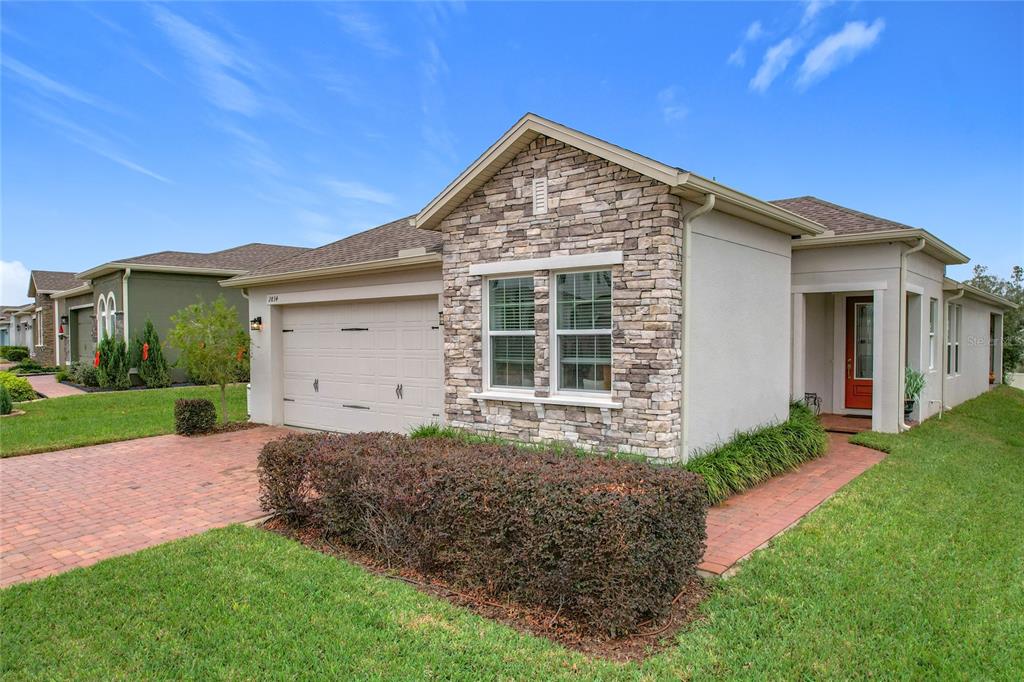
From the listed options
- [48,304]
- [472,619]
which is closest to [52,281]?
[48,304]

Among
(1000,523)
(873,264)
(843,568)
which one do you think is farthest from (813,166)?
(843,568)

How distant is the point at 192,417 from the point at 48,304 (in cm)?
2766

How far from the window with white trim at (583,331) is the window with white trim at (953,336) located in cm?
1169

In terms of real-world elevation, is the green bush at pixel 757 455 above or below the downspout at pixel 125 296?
below

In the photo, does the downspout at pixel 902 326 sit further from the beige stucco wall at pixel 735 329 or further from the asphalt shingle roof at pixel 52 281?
the asphalt shingle roof at pixel 52 281

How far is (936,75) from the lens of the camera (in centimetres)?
1155

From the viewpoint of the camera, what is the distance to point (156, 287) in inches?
822

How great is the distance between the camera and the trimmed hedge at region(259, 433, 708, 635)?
3770mm

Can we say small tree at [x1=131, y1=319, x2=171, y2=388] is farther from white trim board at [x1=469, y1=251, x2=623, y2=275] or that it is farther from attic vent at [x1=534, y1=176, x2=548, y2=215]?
attic vent at [x1=534, y1=176, x2=548, y2=215]

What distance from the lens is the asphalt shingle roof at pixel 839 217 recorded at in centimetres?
1023

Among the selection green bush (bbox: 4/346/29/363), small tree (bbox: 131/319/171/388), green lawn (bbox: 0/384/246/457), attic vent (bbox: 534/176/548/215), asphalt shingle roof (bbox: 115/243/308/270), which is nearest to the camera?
attic vent (bbox: 534/176/548/215)

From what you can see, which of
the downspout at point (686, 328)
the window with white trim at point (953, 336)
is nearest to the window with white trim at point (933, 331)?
the window with white trim at point (953, 336)

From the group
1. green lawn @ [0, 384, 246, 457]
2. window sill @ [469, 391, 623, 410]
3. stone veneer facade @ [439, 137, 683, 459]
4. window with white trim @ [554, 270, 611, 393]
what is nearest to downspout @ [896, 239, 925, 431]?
stone veneer facade @ [439, 137, 683, 459]

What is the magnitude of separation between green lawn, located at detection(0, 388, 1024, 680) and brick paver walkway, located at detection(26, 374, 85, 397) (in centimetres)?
1797
